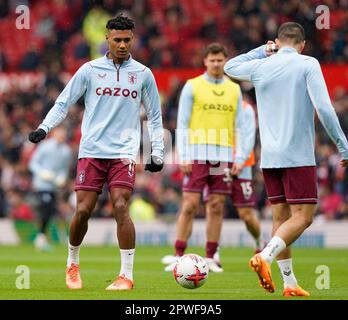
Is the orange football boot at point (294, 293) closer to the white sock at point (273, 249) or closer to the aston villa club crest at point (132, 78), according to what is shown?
the white sock at point (273, 249)

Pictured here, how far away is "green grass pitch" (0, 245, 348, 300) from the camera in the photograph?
374 inches

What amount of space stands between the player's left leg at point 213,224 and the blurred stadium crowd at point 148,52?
7687mm

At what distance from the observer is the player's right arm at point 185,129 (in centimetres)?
1335

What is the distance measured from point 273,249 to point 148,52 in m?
16.9

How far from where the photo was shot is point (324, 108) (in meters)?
9.14

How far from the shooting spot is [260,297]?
9164mm

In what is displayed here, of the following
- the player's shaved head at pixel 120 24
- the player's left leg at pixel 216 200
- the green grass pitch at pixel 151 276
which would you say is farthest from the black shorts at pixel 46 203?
the player's shaved head at pixel 120 24

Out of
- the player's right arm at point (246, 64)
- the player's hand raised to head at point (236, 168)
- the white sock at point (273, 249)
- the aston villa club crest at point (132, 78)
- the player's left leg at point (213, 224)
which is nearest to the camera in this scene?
the white sock at point (273, 249)

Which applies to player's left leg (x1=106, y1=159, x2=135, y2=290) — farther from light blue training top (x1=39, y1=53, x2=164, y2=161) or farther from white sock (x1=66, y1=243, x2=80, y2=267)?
white sock (x1=66, y1=243, x2=80, y2=267)

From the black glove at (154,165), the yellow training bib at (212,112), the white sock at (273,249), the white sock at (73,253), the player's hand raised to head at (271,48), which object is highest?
A: the player's hand raised to head at (271,48)

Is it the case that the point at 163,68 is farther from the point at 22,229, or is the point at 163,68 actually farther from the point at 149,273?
the point at 149,273

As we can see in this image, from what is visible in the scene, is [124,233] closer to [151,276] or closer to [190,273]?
[190,273]

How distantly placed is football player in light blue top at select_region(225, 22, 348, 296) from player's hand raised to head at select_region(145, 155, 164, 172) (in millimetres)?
1106
